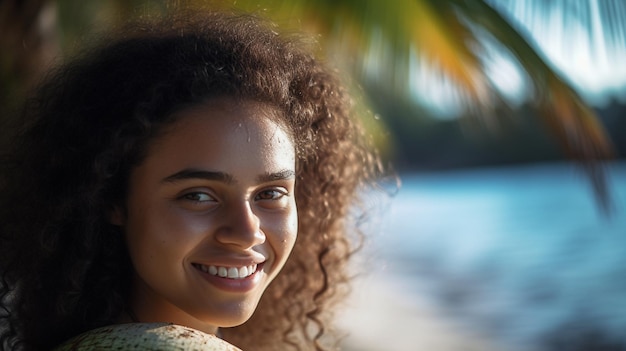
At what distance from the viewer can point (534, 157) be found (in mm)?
44688

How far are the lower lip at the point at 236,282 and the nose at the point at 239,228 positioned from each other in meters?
0.09

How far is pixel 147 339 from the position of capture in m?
2.00

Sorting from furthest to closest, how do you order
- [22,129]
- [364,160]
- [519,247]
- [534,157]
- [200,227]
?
[534,157] < [519,247] < [364,160] < [22,129] < [200,227]

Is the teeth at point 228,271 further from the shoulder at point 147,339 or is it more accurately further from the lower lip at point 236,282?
the shoulder at point 147,339

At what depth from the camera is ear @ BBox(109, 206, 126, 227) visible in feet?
8.09

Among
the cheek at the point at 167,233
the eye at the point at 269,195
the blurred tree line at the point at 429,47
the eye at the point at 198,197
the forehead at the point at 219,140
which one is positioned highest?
the blurred tree line at the point at 429,47

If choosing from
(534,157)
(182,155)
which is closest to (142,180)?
(182,155)

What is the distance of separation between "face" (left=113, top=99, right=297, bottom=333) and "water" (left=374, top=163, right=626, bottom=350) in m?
1.31

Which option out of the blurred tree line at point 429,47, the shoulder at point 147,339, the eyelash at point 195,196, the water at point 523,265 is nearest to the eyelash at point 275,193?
the eyelash at point 195,196

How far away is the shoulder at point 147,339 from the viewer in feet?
6.52

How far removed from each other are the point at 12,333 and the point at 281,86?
927mm

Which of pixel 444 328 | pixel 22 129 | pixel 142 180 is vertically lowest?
pixel 142 180

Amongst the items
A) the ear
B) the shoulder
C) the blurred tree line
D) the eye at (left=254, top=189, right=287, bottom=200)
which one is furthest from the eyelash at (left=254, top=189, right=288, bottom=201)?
the blurred tree line

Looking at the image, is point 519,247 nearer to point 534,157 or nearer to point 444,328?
point 444,328
